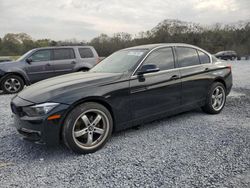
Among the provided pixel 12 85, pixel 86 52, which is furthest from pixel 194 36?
pixel 12 85

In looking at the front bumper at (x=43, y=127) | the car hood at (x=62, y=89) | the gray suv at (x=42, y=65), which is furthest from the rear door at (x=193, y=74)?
the gray suv at (x=42, y=65)

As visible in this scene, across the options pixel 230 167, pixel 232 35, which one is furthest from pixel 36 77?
pixel 232 35

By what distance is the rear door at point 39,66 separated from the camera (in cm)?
793

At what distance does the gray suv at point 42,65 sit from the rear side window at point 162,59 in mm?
5282

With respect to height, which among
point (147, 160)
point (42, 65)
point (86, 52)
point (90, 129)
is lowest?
point (147, 160)

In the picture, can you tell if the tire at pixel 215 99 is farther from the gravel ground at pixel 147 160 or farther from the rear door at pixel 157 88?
the rear door at pixel 157 88

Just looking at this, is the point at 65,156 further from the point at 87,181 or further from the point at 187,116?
the point at 187,116

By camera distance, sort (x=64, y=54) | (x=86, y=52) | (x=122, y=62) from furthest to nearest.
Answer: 1. (x=86, y=52)
2. (x=64, y=54)
3. (x=122, y=62)

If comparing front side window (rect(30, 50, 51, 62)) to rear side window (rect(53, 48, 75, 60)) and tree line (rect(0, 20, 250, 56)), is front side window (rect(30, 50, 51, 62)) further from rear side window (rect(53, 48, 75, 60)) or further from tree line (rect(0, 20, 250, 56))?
tree line (rect(0, 20, 250, 56))

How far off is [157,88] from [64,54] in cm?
603

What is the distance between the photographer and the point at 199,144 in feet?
10.6

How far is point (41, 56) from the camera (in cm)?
819

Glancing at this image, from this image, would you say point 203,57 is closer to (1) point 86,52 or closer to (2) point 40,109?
(2) point 40,109

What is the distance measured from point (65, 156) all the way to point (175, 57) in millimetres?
2675
